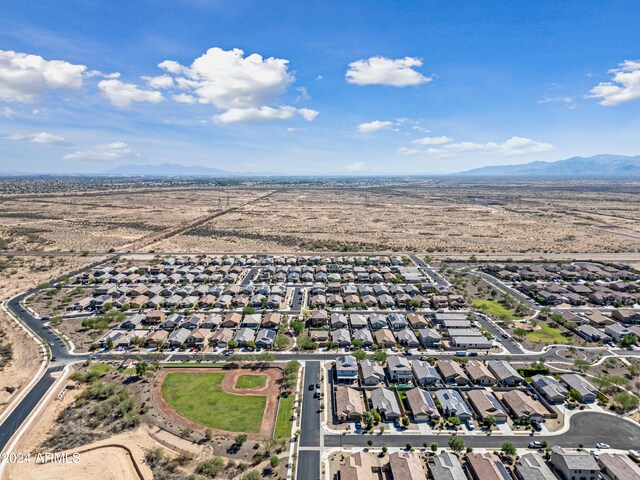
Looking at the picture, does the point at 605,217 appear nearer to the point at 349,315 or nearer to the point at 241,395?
the point at 349,315

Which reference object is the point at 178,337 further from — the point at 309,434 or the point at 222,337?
the point at 309,434

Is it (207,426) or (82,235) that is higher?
(82,235)

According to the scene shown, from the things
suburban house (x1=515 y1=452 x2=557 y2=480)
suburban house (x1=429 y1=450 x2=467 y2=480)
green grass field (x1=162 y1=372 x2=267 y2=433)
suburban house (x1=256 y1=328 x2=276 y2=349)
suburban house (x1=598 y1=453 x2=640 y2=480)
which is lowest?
suburban house (x1=598 y1=453 x2=640 y2=480)

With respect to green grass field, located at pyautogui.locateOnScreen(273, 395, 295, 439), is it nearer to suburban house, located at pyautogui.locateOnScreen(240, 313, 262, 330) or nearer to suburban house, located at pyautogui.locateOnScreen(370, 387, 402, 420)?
suburban house, located at pyautogui.locateOnScreen(370, 387, 402, 420)

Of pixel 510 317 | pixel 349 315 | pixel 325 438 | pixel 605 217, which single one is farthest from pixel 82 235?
pixel 605 217

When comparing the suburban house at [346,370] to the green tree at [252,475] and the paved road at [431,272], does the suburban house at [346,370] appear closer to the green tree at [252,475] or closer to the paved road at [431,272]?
the green tree at [252,475]

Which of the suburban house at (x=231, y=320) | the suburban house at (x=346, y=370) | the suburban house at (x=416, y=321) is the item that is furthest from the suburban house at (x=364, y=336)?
the suburban house at (x=231, y=320)

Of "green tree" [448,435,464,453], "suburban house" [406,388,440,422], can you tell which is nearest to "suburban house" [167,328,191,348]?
"suburban house" [406,388,440,422]
